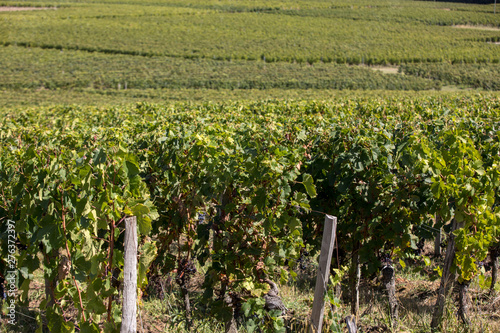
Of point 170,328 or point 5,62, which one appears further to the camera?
→ point 5,62

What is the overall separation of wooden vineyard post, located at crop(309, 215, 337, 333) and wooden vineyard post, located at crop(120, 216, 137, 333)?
51.1 inches

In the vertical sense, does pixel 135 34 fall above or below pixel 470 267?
above

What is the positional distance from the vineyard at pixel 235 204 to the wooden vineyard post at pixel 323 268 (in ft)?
0.40

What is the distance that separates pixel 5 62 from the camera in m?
50.7

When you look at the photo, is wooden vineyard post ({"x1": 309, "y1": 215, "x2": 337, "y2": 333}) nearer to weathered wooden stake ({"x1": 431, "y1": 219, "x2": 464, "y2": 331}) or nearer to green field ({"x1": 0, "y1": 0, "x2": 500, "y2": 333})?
green field ({"x1": 0, "y1": 0, "x2": 500, "y2": 333})

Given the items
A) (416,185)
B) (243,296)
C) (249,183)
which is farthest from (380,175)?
(243,296)

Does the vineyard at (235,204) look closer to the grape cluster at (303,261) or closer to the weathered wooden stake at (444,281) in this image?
the weathered wooden stake at (444,281)

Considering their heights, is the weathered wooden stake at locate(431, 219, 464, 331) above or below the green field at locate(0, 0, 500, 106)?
below

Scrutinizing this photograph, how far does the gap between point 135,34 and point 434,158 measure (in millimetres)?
71593

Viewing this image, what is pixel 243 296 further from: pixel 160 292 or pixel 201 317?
pixel 160 292

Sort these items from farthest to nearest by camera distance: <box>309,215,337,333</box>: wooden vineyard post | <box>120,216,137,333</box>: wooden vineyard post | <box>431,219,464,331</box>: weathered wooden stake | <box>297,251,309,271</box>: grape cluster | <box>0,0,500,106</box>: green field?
<box>0,0,500,106</box>: green field, <box>297,251,309,271</box>: grape cluster, <box>431,219,464,331</box>: weathered wooden stake, <box>309,215,337,333</box>: wooden vineyard post, <box>120,216,137,333</box>: wooden vineyard post

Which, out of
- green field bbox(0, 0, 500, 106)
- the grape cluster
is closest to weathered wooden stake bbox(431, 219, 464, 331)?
the grape cluster

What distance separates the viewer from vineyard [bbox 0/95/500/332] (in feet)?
9.75

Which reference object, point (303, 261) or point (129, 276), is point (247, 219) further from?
point (303, 261)
